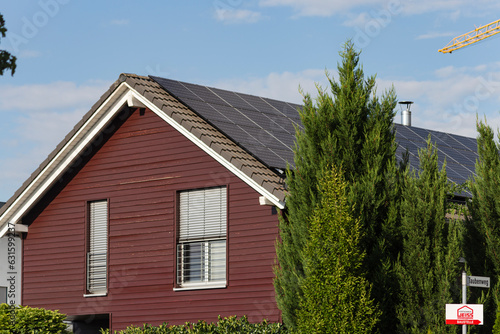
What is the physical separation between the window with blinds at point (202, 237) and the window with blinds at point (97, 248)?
2.75m

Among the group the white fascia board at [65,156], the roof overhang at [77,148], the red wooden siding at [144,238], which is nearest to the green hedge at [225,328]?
the red wooden siding at [144,238]

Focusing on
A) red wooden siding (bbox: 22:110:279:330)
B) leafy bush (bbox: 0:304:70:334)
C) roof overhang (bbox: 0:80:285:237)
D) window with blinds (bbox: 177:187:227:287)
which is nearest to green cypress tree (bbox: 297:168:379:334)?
red wooden siding (bbox: 22:110:279:330)

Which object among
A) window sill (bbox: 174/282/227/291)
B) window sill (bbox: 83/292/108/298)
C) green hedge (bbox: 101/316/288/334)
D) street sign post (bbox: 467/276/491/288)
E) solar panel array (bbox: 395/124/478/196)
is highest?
solar panel array (bbox: 395/124/478/196)

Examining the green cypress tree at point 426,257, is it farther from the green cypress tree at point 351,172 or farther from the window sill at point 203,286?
the window sill at point 203,286

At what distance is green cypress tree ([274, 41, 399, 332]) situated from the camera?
1705cm

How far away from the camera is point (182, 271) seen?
22.4 metres

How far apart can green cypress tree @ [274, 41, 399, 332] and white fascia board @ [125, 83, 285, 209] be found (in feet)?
5.41

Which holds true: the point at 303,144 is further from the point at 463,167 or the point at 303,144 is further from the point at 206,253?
the point at 463,167

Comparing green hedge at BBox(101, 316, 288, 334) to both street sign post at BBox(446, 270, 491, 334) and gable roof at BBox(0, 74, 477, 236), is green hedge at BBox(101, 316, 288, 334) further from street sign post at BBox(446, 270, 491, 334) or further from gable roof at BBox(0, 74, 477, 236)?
street sign post at BBox(446, 270, 491, 334)

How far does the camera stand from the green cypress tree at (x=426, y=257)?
54.4 ft

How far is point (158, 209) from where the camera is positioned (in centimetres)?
2292

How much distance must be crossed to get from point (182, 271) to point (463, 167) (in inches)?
389

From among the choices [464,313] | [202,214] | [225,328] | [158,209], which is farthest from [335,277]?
[158,209]

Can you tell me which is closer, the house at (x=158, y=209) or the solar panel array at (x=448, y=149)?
the house at (x=158, y=209)
